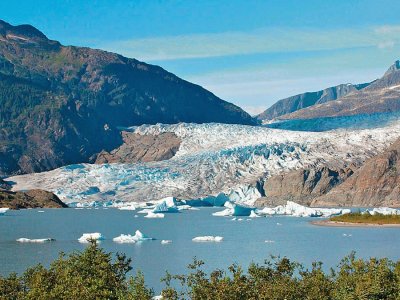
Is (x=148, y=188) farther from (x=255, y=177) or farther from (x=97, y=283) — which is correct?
(x=97, y=283)

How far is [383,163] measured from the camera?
430ft

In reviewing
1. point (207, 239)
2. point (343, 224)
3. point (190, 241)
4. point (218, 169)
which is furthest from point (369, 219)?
point (218, 169)

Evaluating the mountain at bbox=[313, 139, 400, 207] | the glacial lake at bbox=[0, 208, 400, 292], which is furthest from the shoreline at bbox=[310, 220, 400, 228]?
the mountain at bbox=[313, 139, 400, 207]

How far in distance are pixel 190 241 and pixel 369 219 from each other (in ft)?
87.7

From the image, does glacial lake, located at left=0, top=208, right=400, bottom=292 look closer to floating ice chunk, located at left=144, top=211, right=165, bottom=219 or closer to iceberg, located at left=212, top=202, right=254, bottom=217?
floating ice chunk, located at left=144, top=211, right=165, bottom=219

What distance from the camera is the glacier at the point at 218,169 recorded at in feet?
461

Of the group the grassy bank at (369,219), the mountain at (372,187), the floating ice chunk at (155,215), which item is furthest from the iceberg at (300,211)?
the mountain at (372,187)

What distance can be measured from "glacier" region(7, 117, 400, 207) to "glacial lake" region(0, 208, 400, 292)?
95.2 ft

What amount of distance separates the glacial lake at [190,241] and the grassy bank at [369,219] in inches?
167

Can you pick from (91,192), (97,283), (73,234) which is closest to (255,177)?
(91,192)

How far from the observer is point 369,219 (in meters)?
90.5

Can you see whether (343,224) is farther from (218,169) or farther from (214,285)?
(214,285)

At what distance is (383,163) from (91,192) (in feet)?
161

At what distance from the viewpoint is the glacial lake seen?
5544cm
